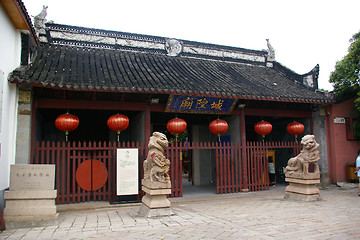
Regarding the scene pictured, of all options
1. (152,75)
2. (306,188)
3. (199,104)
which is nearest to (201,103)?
(199,104)

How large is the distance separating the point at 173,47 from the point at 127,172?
5.24m

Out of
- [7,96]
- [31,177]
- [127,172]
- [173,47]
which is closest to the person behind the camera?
[31,177]

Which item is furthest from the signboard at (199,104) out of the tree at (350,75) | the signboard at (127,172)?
the tree at (350,75)

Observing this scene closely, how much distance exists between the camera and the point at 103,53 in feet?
30.9

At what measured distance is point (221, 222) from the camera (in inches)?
202

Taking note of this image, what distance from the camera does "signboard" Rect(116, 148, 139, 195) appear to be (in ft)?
22.7

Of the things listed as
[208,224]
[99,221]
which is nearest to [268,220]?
[208,224]

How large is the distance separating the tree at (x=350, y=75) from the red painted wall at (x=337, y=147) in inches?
Answer: 18.9

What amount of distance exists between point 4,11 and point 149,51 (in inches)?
197

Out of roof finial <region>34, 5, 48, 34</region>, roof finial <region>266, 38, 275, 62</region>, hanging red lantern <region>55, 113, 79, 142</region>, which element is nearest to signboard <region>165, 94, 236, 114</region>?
hanging red lantern <region>55, 113, 79, 142</region>

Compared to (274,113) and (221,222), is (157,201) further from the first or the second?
(274,113)

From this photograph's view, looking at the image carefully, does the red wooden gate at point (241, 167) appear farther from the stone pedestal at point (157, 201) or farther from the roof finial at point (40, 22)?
the roof finial at point (40, 22)

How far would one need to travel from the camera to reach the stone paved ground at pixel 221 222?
4367mm

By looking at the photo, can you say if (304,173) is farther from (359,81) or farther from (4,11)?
(4,11)
